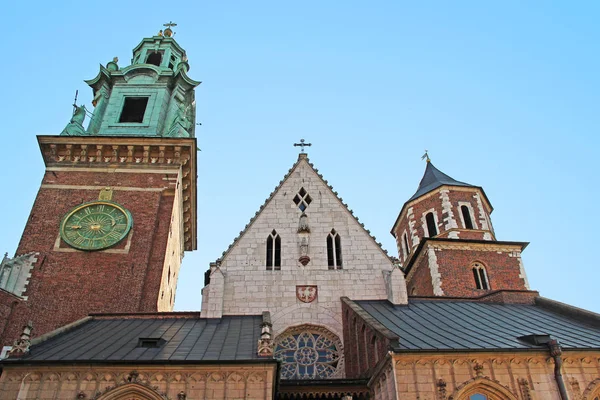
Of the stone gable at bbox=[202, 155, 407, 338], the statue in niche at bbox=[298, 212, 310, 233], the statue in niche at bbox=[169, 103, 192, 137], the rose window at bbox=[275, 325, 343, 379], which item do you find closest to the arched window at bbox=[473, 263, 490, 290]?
the stone gable at bbox=[202, 155, 407, 338]

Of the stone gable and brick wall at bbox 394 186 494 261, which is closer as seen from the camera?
the stone gable

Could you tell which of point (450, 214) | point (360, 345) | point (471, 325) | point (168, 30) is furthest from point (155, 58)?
point (471, 325)

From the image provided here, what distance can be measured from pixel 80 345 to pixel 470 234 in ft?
79.4

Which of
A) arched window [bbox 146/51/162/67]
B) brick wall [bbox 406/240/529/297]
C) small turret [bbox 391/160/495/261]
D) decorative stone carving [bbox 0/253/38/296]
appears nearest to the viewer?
decorative stone carving [bbox 0/253/38/296]

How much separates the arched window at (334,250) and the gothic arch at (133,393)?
32.9 feet

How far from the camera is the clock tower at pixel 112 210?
75.3 feet

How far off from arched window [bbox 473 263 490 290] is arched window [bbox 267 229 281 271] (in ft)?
43.2

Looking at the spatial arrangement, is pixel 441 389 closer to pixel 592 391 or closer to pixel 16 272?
pixel 592 391

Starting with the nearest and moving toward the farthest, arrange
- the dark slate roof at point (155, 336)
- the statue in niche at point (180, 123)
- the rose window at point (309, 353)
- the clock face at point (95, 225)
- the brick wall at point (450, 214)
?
the dark slate roof at point (155, 336)
the rose window at point (309, 353)
the clock face at point (95, 225)
the statue in niche at point (180, 123)
the brick wall at point (450, 214)

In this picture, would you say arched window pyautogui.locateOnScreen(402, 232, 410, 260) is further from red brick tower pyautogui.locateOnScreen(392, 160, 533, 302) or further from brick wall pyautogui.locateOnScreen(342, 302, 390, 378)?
brick wall pyautogui.locateOnScreen(342, 302, 390, 378)

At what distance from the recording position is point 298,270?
73.4ft

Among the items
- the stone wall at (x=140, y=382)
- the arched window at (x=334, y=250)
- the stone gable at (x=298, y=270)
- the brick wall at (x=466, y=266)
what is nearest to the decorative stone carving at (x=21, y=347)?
the stone wall at (x=140, y=382)

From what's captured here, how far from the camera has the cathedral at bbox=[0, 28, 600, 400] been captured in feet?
48.4

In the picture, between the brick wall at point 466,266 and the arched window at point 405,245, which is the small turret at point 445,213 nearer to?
the arched window at point 405,245
